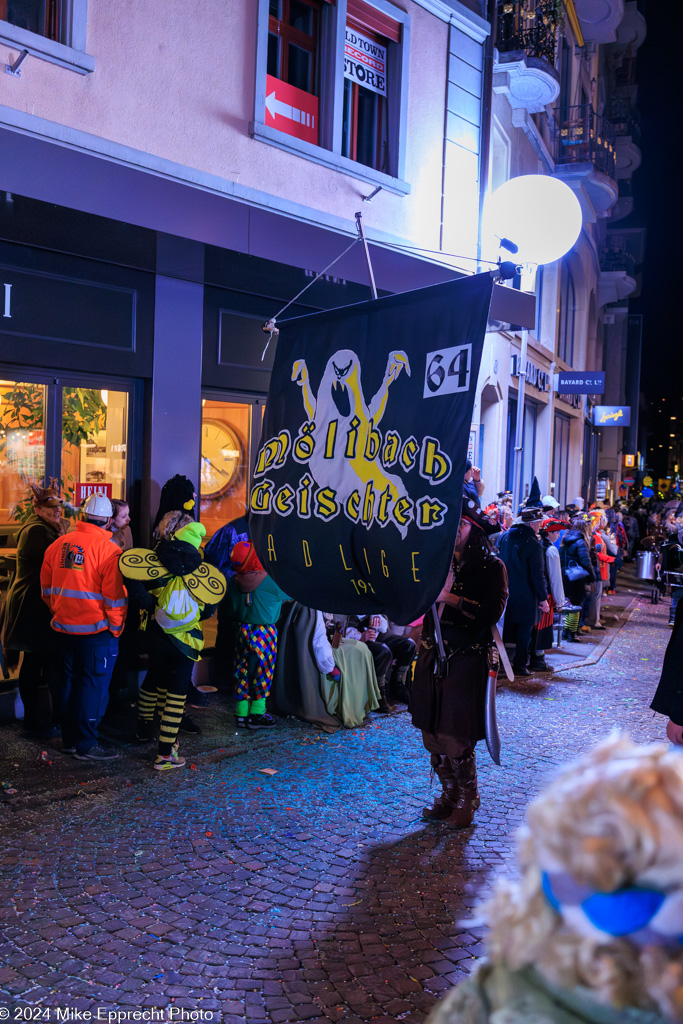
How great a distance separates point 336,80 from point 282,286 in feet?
8.51

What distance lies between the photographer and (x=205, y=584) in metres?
6.31

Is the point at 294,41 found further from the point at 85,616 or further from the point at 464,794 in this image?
the point at 464,794

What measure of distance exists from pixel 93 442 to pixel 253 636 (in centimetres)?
249

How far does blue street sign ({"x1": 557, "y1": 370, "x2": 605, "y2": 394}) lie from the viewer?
1836 centimetres

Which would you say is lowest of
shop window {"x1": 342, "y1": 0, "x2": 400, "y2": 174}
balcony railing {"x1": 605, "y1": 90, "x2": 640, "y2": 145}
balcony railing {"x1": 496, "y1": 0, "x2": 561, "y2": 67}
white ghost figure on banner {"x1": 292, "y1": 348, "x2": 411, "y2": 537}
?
white ghost figure on banner {"x1": 292, "y1": 348, "x2": 411, "y2": 537}

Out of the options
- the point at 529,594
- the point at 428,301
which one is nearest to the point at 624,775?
the point at 428,301

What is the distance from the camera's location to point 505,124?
569 inches

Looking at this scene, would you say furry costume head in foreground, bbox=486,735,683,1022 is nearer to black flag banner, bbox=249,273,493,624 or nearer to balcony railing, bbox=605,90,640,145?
black flag banner, bbox=249,273,493,624

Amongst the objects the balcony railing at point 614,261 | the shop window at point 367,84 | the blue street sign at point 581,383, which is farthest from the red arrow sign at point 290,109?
the balcony railing at point 614,261

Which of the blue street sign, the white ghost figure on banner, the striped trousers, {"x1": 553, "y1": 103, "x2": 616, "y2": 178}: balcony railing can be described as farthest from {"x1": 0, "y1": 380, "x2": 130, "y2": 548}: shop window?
{"x1": 553, "y1": 103, "x2": 616, "y2": 178}: balcony railing

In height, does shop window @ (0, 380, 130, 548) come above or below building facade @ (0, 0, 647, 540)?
below

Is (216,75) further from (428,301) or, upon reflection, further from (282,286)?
(428,301)

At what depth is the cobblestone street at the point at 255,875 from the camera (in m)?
3.55

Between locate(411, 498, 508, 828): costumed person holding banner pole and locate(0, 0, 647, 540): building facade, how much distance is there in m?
2.81
